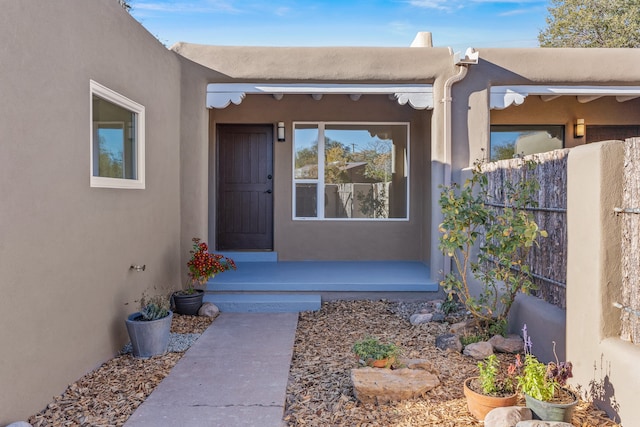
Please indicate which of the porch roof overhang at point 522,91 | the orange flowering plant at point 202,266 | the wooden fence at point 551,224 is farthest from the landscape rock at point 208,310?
the porch roof overhang at point 522,91

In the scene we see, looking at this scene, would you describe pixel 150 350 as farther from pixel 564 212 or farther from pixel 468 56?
pixel 468 56

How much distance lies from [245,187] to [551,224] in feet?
17.4

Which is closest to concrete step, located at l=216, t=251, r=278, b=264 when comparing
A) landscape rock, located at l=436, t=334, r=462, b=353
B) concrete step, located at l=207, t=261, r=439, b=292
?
concrete step, located at l=207, t=261, r=439, b=292

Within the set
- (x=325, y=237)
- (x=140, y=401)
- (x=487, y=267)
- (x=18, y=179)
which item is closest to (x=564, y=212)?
(x=487, y=267)

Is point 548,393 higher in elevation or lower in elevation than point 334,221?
lower

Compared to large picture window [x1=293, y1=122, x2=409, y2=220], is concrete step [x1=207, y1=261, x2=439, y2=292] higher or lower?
lower

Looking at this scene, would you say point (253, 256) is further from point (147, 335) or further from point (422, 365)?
point (422, 365)

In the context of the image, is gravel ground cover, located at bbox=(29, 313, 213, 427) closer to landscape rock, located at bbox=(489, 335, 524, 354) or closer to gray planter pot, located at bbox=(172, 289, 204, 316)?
gray planter pot, located at bbox=(172, 289, 204, 316)

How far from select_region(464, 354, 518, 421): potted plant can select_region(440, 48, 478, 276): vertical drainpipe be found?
2.97 metres

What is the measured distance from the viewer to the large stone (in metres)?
3.31

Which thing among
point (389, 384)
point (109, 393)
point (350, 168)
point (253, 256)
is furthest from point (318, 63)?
point (109, 393)

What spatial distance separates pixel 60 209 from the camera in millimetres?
3477

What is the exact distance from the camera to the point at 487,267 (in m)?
5.20

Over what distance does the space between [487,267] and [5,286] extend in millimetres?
4311
